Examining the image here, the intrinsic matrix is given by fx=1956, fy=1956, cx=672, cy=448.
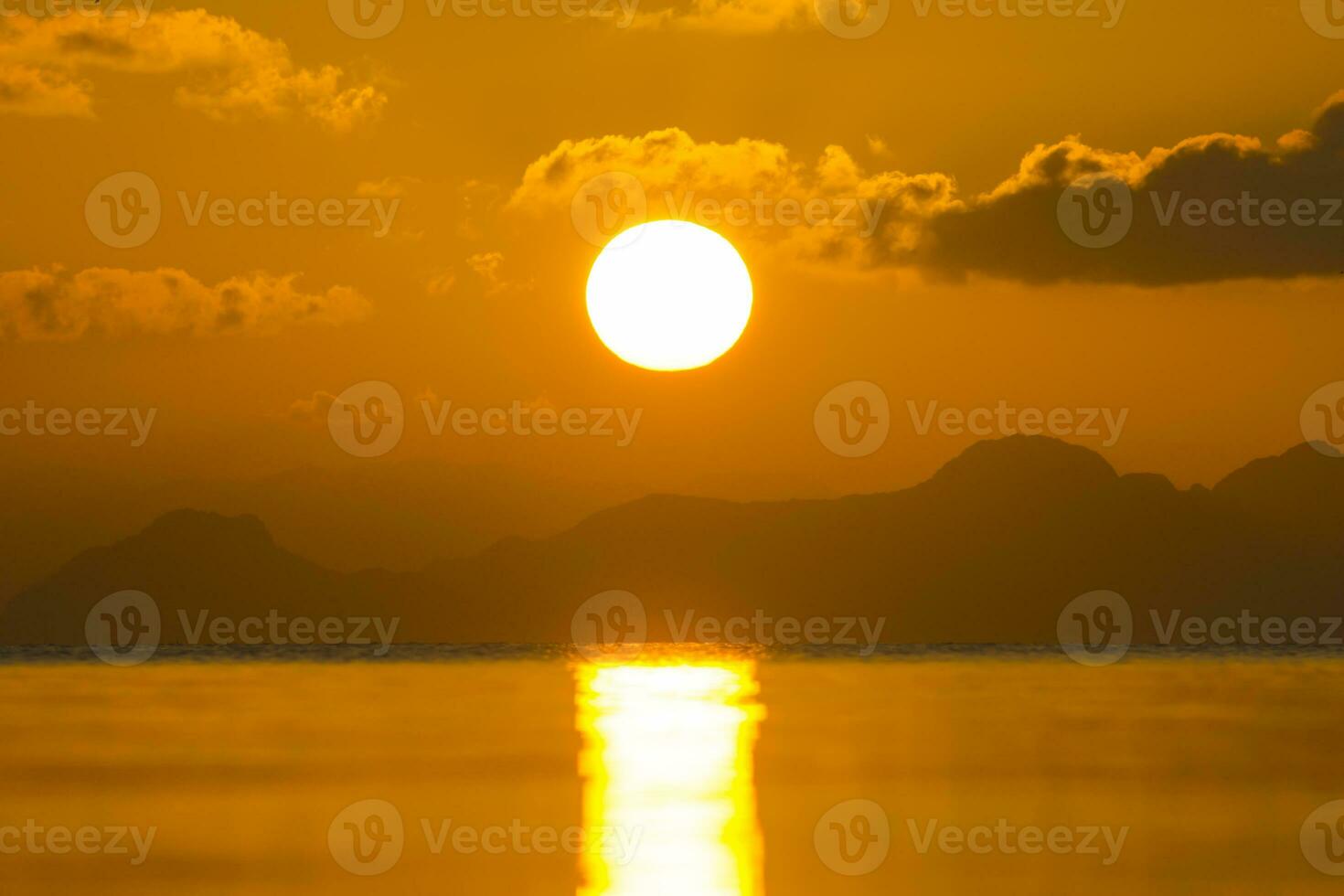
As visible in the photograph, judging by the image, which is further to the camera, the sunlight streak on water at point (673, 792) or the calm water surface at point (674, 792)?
the calm water surface at point (674, 792)

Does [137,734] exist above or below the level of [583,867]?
above

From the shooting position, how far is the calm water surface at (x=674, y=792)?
17328 millimetres

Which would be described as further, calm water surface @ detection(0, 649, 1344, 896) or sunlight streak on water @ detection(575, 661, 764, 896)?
calm water surface @ detection(0, 649, 1344, 896)

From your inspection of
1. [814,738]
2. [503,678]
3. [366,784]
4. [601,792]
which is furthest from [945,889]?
[503,678]

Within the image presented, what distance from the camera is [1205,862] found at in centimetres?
1806

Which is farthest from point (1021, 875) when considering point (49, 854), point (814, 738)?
point (814, 738)


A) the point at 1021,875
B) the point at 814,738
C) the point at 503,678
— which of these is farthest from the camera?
the point at 503,678

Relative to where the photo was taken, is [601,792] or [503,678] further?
[503,678]

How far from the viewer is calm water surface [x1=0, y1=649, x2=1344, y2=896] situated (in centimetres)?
1733

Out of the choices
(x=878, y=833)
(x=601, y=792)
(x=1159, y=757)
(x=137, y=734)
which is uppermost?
(x=137, y=734)

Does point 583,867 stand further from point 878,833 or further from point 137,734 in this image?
point 137,734

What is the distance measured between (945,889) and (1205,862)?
3017mm

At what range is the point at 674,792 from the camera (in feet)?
76.1

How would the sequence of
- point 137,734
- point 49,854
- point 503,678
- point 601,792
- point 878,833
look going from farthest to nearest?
1. point 503,678
2. point 137,734
3. point 601,792
4. point 878,833
5. point 49,854
